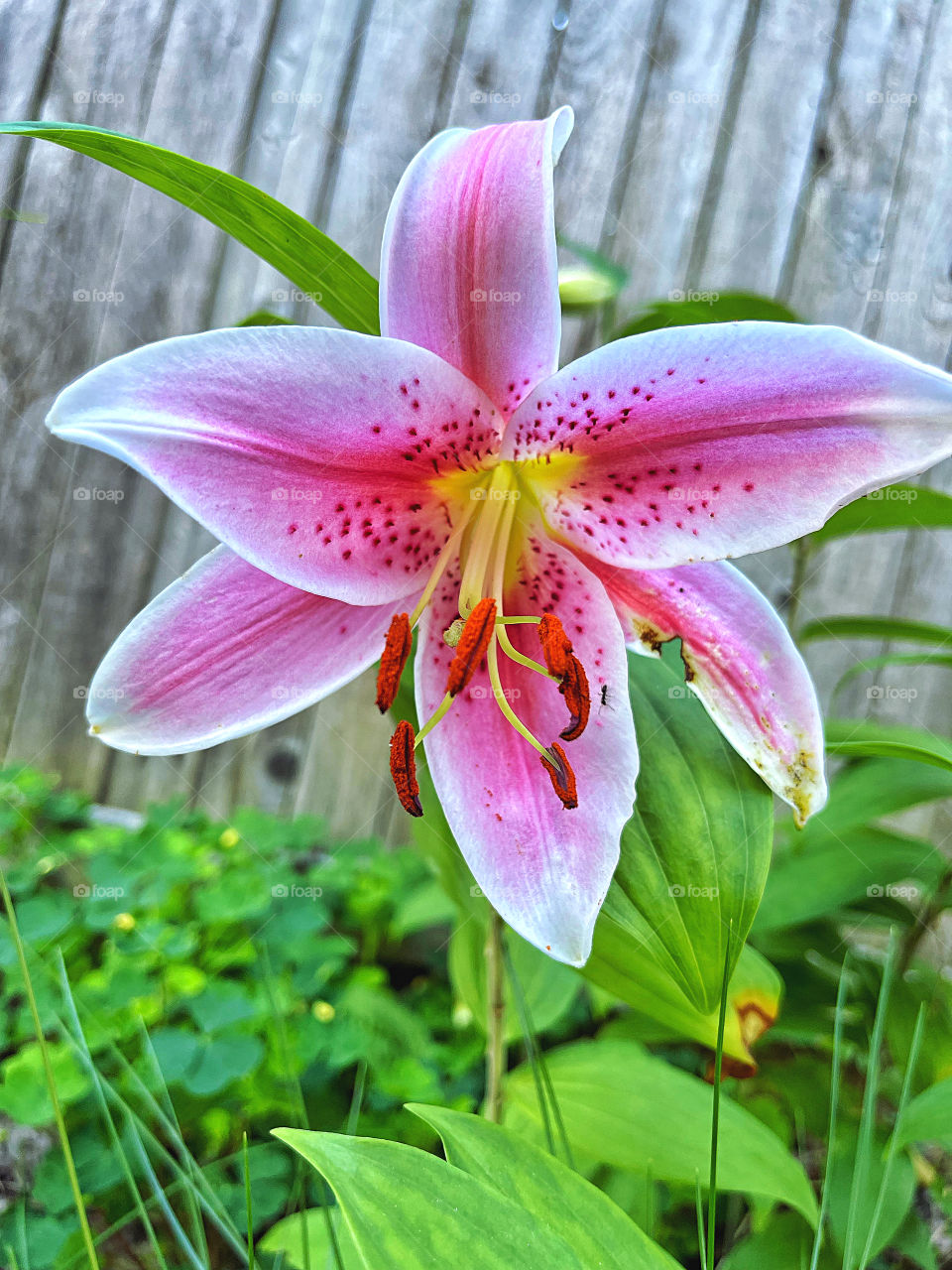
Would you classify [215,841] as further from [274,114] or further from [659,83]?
→ [659,83]

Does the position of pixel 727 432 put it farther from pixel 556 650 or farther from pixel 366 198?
pixel 366 198

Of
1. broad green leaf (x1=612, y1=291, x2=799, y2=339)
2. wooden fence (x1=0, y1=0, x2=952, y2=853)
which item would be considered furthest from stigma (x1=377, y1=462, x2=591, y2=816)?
wooden fence (x1=0, y1=0, x2=952, y2=853)

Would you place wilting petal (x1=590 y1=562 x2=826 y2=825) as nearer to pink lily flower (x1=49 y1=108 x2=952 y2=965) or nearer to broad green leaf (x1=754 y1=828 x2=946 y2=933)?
pink lily flower (x1=49 y1=108 x2=952 y2=965)

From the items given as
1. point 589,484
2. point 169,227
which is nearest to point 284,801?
point 169,227

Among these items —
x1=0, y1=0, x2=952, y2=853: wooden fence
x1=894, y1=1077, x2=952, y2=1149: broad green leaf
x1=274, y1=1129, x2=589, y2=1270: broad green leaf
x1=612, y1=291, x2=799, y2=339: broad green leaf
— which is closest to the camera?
x1=274, y1=1129, x2=589, y2=1270: broad green leaf

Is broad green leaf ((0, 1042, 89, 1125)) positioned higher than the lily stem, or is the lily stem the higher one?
the lily stem

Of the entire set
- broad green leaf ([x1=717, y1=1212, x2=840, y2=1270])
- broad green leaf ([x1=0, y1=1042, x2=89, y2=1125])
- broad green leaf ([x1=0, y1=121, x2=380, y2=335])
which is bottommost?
broad green leaf ([x1=0, y1=1042, x2=89, y2=1125])
